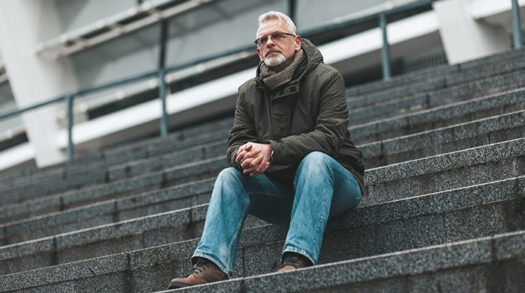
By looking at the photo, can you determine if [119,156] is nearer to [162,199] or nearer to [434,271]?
[162,199]

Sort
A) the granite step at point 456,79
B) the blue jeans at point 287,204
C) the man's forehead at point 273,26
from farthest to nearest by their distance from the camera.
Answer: the granite step at point 456,79, the man's forehead at point 273,26, the blue jeans at point 287,204

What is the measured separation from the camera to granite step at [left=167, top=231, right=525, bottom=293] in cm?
288

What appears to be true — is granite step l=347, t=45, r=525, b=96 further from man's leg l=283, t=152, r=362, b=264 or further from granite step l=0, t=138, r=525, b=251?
man's leg l=283, t=152, r=362, b=264

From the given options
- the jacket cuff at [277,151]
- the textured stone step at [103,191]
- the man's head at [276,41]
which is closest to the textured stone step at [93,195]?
the textured stone step at [103,191]

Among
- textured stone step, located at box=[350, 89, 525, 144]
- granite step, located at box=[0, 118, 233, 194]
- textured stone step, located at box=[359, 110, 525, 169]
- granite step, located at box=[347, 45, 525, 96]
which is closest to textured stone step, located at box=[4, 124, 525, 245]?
textured stone step, located at box=[359, 110, 525, 169]

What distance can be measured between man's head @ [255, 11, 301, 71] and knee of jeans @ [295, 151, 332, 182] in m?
0.60

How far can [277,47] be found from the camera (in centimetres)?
420

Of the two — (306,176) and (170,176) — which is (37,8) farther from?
(306,176)

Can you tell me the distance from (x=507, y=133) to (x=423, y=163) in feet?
2.49

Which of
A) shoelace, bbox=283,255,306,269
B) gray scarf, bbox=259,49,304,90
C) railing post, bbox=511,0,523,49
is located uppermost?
railing post, bbox=511,0,523,49

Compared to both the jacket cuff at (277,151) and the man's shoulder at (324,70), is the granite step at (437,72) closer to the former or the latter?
the man's shoulder at (324,70)

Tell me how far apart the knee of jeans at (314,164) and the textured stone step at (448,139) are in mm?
1553

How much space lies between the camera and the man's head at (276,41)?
4.20m

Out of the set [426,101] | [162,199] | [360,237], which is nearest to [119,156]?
[162,199]
